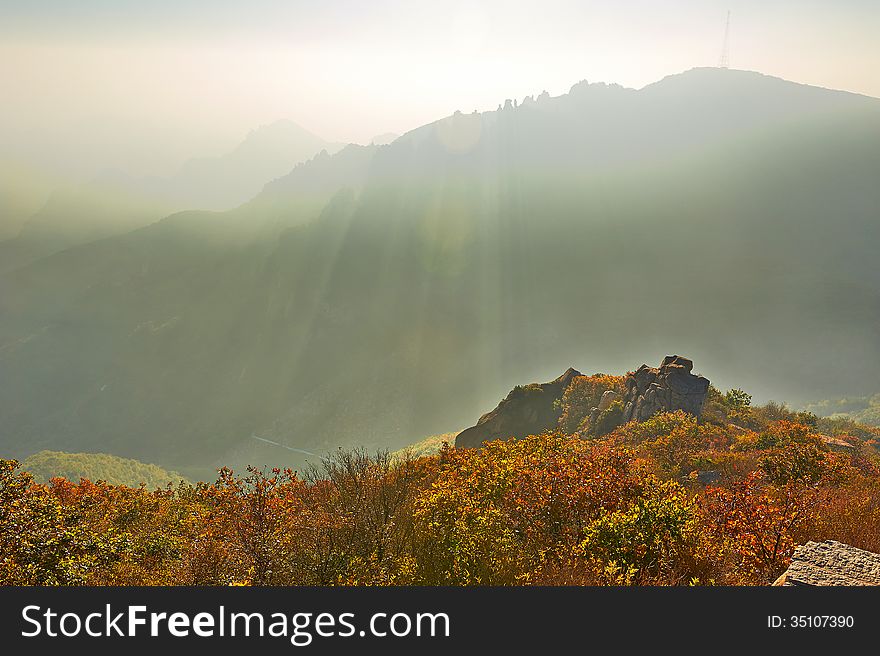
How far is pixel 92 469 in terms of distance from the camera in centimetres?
9512

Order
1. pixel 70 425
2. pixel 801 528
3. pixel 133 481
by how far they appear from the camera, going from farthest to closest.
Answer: pixel 70 425 → pixel 133 481 → pixel 801 528

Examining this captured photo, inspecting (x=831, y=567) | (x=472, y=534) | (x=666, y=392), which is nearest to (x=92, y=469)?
(x=666, y=392)

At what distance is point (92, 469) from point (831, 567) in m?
115

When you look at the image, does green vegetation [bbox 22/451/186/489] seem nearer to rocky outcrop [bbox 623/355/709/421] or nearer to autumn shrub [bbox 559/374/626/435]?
autumn shrub [bbox 559/374/626/435]

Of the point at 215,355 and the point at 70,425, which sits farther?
the point at 215,355

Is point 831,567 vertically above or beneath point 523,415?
beneath

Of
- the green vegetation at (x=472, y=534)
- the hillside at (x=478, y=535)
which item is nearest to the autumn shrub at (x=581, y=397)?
the hillside at (x=478, y=535)

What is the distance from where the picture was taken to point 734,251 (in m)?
175

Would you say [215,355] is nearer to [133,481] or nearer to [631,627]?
[133,481]

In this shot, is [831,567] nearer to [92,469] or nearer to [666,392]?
[666,392]

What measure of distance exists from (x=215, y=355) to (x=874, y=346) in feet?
677

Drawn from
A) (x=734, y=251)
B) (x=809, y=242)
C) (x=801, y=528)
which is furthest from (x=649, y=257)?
(x=801, y=528)

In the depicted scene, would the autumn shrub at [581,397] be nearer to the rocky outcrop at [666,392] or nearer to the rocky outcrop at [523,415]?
the rocky outcrop at [523,415]

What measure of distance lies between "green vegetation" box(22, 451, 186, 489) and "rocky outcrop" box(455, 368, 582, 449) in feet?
234
